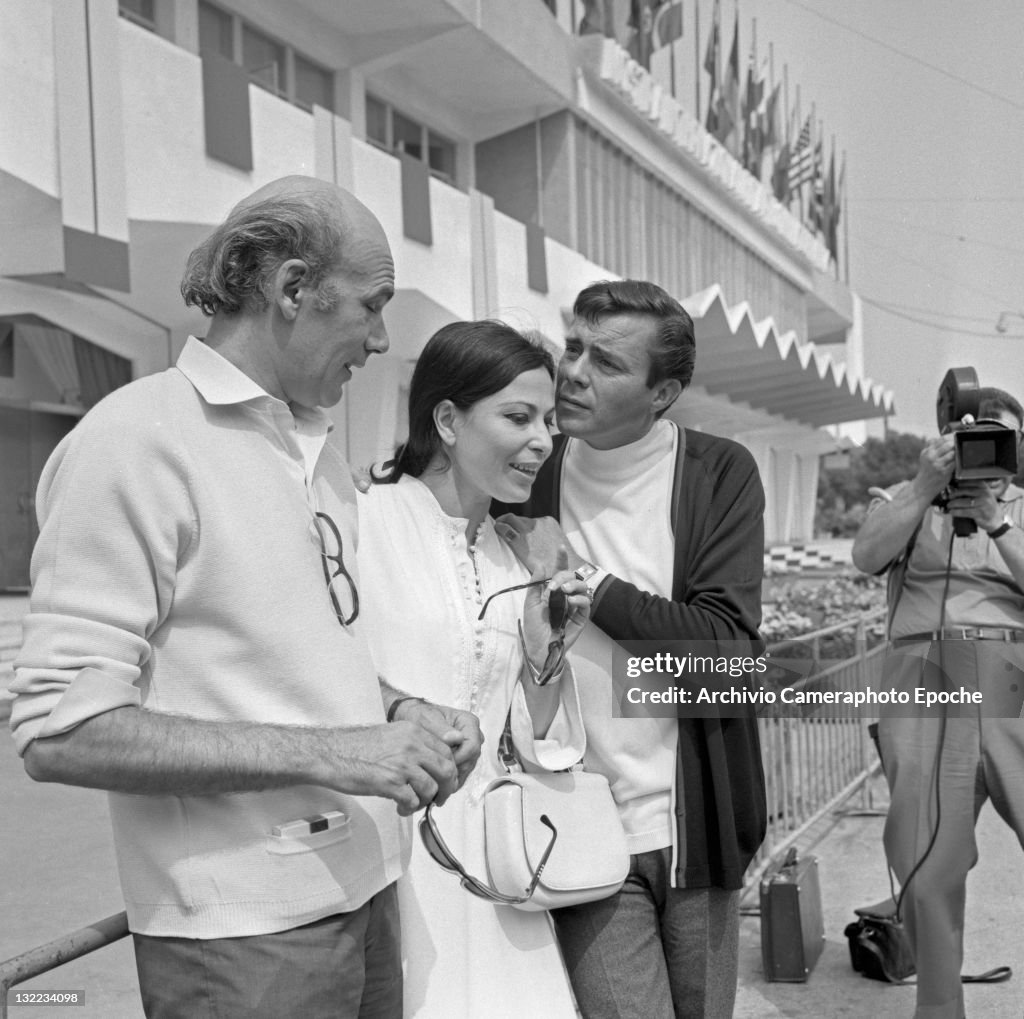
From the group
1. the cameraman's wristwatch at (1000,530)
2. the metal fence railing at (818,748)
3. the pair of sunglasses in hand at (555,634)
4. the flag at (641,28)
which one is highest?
the flag at (641,28)

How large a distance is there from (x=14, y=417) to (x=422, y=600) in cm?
936

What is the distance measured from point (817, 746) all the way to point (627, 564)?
423 cm

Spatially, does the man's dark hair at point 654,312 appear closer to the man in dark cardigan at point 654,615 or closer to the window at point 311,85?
the man in dark cardigan at point 654,615

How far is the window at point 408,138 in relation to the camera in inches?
590

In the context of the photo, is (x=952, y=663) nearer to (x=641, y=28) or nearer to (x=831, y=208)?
(x=641, y=28)

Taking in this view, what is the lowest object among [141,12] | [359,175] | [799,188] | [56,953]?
[56,953]

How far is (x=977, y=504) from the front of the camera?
10.5 feet

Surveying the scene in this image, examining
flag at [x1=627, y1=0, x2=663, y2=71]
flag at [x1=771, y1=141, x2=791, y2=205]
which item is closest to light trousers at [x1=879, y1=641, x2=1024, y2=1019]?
flag at [x1=627, y1=0, x2=663, y2=71]

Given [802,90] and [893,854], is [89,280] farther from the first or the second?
[802,90]

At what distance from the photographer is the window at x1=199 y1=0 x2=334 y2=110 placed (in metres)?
11.9

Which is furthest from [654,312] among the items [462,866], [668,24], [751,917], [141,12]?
[668,24]

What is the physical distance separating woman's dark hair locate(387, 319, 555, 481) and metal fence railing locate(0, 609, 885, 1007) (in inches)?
113

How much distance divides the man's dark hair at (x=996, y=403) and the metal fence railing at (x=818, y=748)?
5.26 feet

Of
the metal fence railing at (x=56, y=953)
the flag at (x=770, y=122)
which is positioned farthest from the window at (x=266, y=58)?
the flag at (x=770, y=122)
